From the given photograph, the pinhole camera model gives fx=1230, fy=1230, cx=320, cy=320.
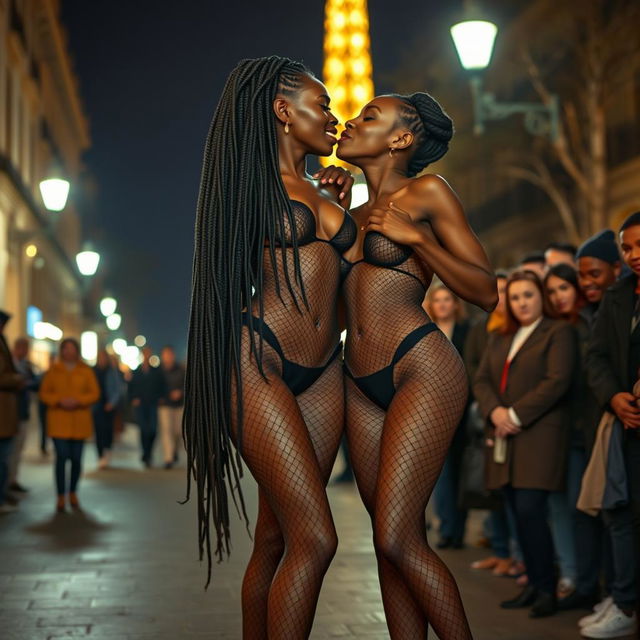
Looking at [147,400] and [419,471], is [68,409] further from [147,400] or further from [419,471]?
[419,471]

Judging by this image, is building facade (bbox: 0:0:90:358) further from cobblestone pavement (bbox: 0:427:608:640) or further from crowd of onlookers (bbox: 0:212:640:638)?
crowd of onlookers (bbox: 0:212:640:638)

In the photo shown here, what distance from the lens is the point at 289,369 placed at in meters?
4.41

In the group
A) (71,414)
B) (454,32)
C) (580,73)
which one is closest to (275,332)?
(71,414)

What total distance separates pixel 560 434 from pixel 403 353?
10.9 ft

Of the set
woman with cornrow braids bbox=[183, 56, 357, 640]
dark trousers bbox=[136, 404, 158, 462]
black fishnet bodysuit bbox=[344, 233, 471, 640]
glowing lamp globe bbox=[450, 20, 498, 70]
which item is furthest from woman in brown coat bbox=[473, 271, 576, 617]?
dark trousers bbox=[136, 404, 158, 462]

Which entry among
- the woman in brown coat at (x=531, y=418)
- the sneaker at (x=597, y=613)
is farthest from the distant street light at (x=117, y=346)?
the sneaker at (x=597, y=613)

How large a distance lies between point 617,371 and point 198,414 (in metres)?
2.83

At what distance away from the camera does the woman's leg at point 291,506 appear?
4203mm

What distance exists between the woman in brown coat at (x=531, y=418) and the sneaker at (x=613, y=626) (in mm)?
514

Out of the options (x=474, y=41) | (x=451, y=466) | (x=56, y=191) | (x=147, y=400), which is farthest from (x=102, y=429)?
(x=451, y=466)

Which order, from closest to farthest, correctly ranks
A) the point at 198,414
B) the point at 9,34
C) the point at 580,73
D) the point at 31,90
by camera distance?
the point at 198,414 < the point at 580,73 < the point at 9,34 < the point at 31,90

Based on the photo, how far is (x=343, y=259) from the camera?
4605 mm

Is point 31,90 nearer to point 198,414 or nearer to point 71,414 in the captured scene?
point 71,414

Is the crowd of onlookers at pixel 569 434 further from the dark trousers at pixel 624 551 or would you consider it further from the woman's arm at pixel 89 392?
the woman's arm at pixel 89 392
